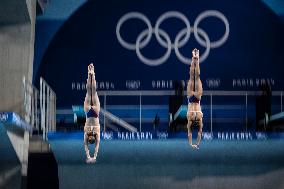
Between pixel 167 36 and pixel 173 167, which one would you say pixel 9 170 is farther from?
pixel 167 36

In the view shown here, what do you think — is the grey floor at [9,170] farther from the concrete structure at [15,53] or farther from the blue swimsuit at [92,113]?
the blue swimsuit at [92,113]

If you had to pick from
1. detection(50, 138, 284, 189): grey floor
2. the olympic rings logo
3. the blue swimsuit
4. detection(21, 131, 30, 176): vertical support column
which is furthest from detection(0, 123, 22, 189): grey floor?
the olympic rings logo

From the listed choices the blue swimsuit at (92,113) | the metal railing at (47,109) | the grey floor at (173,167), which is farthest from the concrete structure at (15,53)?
the blue swimsuit at (92,113)

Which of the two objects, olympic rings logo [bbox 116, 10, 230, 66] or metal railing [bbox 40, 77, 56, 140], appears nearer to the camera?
metal railing [bbox 40, 77, 56, 140]

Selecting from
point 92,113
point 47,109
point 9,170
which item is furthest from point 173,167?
point 9,170

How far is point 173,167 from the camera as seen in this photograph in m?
15.8

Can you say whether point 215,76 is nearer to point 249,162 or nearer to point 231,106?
point 231,106

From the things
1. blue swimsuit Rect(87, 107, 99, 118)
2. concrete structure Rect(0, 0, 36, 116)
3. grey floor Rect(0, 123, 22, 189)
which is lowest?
grey floor Rect(0, 123, 22, 189)

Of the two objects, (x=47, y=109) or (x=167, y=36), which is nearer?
(x=47, y=109)

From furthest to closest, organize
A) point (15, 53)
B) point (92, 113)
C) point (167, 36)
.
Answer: point (167, 36)
point (15, 53)
point (92, 113)

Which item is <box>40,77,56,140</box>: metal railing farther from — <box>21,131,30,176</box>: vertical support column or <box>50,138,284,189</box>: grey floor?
<box>50,138,284,189</box>: grey floor

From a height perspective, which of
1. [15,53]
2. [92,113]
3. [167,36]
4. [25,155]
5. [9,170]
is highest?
[167,36]

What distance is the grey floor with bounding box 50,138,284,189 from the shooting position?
1558 cm

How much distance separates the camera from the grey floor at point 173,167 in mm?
15578
